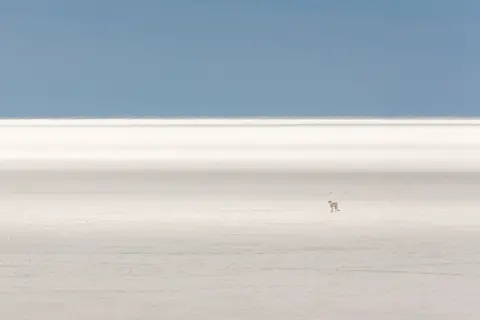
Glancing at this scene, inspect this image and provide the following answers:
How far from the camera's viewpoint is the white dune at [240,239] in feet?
7.43

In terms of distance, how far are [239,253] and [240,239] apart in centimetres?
23

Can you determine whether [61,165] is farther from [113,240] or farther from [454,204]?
[454,204]

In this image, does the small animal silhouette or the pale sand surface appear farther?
the small animal silhouette

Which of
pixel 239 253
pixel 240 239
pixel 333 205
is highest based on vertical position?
pixel 333 205

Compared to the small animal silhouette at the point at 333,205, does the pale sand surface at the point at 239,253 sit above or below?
below

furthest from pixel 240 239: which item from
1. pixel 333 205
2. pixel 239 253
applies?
pixel 333 205

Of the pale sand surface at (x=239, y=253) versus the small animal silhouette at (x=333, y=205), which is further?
the small animal silhouette at (x=333, y=205)

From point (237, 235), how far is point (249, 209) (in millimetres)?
623

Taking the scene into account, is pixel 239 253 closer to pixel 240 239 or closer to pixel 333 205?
pixel 240 239

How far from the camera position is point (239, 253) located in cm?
279

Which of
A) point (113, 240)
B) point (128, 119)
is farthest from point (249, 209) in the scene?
point (128, 119)

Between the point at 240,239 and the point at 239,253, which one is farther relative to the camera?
the point at 240,239

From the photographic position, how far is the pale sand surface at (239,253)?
2.24m

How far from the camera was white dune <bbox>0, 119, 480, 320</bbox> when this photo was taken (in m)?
2.26
